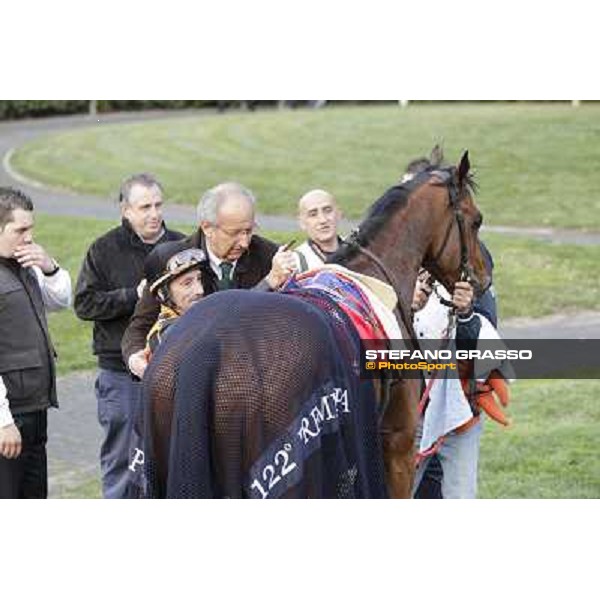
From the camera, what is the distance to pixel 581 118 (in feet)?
21.8

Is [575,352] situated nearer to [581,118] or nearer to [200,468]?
[581,118]

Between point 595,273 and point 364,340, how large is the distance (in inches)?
240

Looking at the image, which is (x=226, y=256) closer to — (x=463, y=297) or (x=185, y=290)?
(x=185, y=290)

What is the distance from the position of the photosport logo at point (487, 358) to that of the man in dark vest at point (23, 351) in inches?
65.0

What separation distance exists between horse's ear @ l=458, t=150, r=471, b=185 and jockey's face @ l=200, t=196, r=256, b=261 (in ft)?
3.49

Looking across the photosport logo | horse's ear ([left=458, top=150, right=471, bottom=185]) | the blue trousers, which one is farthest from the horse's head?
the blue trousers

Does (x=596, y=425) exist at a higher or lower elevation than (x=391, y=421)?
lower

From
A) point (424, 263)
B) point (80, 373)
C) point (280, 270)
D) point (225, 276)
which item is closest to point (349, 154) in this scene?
point (80, 373)

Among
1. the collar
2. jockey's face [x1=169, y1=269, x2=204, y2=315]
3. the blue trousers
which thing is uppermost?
the collar

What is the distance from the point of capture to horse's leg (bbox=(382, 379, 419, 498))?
5266 millimetres

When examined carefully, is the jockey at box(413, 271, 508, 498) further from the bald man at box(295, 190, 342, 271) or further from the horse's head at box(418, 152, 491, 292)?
the bald man at box(295, 190, 342, 271)

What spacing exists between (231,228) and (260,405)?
113 cm

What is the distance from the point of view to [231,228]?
5.12m
